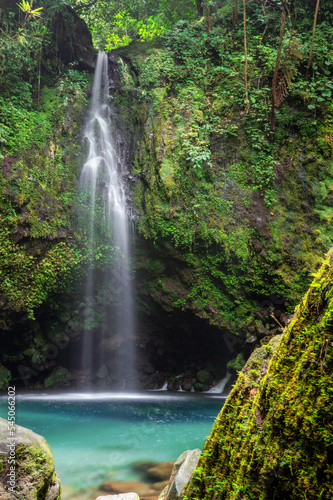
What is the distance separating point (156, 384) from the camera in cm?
1062

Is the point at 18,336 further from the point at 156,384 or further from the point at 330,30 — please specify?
the point at 330,30

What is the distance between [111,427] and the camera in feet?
20.9

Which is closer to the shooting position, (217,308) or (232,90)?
(217,308)

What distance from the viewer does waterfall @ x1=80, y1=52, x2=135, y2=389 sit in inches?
376

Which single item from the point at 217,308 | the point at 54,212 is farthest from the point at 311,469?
the point at 54,212

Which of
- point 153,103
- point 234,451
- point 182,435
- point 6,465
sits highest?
point 153,103

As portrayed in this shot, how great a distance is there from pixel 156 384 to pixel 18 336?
4.53m

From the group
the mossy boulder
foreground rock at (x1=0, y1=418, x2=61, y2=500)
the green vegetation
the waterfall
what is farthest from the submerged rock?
the waterfall

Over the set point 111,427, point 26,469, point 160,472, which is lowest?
point 111,427

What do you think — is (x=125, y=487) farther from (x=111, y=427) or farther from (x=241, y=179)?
(x=241, y=179)

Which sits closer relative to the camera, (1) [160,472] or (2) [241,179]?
(1) [160,472]

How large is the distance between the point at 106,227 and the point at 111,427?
5.26 meters

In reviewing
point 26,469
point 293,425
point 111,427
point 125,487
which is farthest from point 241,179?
point 293,425

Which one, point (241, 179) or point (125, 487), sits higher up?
point (241, 179)
